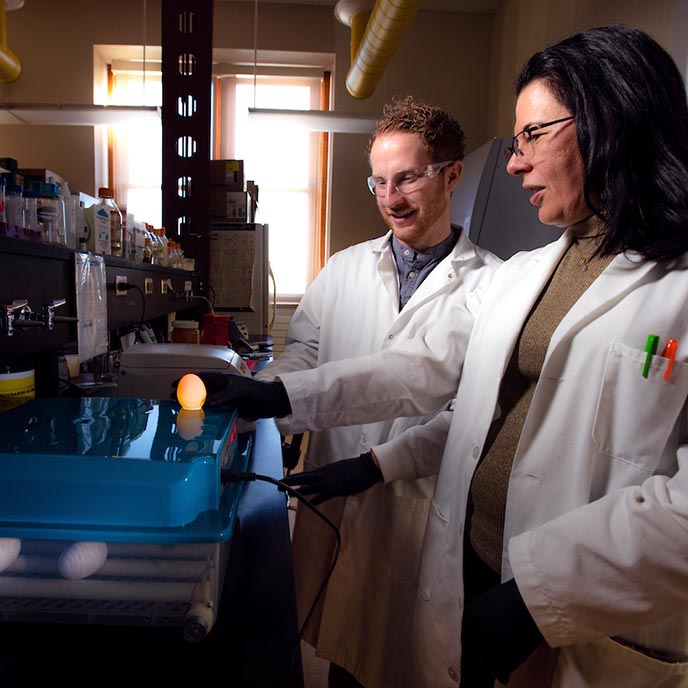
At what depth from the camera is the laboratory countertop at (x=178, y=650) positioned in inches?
21.2

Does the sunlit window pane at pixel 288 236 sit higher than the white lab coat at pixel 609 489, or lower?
higher

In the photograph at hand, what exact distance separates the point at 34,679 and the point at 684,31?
3.13 m

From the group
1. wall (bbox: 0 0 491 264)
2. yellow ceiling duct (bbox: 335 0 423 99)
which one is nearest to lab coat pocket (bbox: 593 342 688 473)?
yellow ceiling duct (bbox: 335 0 423 99)

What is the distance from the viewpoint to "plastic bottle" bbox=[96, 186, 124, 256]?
1.54m

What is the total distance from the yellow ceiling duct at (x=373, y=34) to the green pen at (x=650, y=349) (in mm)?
2954

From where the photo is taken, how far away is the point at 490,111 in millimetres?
5035

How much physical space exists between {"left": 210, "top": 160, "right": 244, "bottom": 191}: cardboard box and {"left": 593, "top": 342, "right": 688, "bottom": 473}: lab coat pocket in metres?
3.46

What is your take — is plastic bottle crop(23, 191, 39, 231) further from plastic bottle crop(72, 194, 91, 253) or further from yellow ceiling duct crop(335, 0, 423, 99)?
yellow ceiling duct crop(335, 0, 423, 99)

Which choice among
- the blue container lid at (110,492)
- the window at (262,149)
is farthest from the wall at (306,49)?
the blue container lid at (110,492)

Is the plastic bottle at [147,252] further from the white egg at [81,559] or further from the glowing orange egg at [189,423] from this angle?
the white egg at [81,559]

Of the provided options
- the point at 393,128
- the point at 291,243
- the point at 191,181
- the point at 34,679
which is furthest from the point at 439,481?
the point at 291,243

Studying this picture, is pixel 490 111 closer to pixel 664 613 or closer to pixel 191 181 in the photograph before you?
pixel 191 181

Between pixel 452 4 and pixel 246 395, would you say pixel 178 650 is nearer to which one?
pixel 246 395

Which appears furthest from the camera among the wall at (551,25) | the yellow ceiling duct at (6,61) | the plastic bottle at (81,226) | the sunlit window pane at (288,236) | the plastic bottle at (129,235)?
the sunlit window pane at (288,236)
